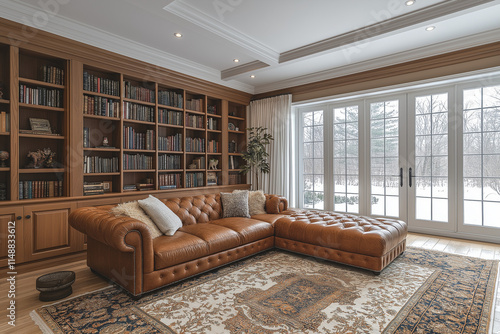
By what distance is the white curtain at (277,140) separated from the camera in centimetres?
569

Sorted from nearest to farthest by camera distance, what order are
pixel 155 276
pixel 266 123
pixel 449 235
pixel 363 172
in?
pixel 155 276 < pixel 449 235 < pixel 363 172 < pixel 266 123

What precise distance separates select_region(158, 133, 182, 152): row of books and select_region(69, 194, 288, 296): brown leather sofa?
1.27 m

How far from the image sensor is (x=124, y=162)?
4.14m

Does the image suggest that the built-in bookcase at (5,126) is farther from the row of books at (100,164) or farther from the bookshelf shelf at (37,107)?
the row of books at (100,164)

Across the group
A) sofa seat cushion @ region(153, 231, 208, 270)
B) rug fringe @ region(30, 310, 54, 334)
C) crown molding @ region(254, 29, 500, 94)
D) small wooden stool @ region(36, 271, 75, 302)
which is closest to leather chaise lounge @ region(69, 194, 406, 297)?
sofa seat cushion @ region(153, 231, 208, 270)

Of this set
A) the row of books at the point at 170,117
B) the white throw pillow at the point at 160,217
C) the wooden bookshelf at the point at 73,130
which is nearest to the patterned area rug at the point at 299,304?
the white throw pillow at the point at 160,217

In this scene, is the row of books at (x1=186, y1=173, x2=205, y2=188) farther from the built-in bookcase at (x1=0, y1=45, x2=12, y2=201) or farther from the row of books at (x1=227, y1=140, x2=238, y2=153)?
the built-in bookcase at (x1=0, y1=45, x2=12, y2=201)

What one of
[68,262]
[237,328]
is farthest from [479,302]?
[68,262]

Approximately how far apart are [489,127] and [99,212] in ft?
17.0

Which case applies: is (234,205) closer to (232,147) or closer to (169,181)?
(169,181)

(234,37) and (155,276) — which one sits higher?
(234,37)

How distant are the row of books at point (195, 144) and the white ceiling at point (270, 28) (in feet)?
4.03

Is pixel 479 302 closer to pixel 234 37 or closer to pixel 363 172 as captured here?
pixel 363 172

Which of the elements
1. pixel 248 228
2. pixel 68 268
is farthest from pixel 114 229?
pixel 248 228
